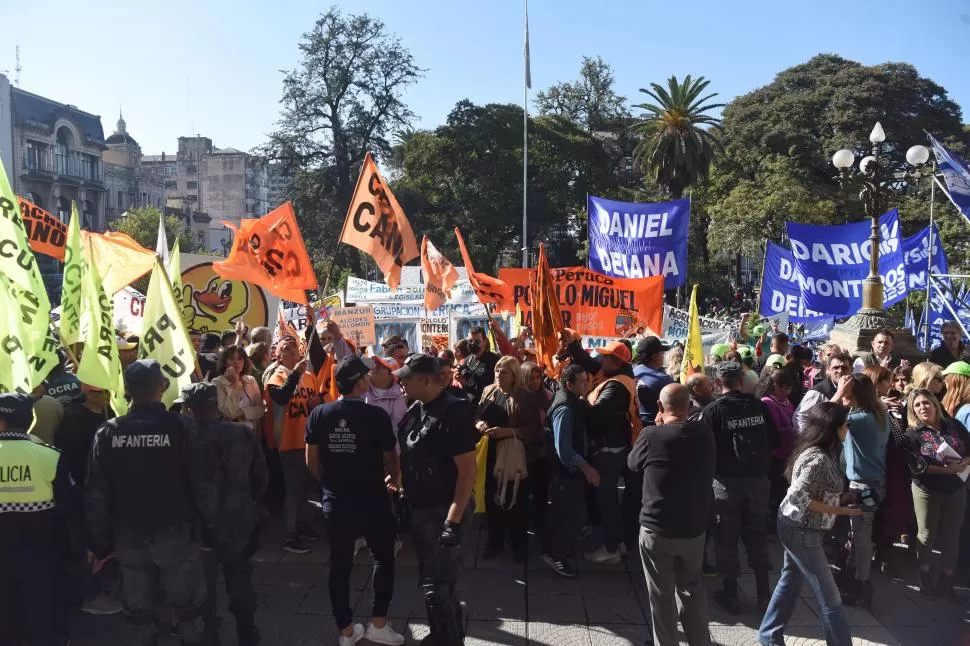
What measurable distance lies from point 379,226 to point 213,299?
3.40m

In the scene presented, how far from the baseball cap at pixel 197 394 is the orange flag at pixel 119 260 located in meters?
5.16

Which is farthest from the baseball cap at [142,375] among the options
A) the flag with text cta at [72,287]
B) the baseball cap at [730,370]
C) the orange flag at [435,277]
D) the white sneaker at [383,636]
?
the orange flag at [435,277]

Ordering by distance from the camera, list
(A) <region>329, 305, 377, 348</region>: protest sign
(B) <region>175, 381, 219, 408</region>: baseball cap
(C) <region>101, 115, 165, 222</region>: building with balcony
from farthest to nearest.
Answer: (C) <region>101, 115, 165, 222</region>: building with balcony, (A) <region>329, 305, 377, 348</region>: protest sign, (B) <region>175, 381, 219, 408</region>: baseball cap

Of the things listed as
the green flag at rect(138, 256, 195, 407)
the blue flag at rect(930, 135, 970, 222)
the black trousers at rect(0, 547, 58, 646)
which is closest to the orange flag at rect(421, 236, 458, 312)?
the green flag at rect(138, 256, 195, 407)

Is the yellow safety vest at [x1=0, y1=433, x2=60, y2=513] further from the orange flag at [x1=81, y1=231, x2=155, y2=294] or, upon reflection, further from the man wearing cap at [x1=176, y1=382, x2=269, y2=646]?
the orange flag at [x1=81, y1=231, x2=155, y2=294]

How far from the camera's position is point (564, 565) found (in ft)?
18.3

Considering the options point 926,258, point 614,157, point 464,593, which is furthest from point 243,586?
point 614,157

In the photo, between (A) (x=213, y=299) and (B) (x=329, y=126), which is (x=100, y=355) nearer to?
(A) (x=213, y=299)

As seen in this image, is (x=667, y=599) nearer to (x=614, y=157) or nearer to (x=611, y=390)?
(x=611, y=390)

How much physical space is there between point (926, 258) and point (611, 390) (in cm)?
1040

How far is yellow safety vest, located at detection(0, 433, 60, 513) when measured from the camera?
3.81m

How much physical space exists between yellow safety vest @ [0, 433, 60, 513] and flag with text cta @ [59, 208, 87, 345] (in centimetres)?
154

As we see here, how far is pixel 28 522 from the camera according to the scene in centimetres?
385

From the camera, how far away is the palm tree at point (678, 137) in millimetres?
36812
